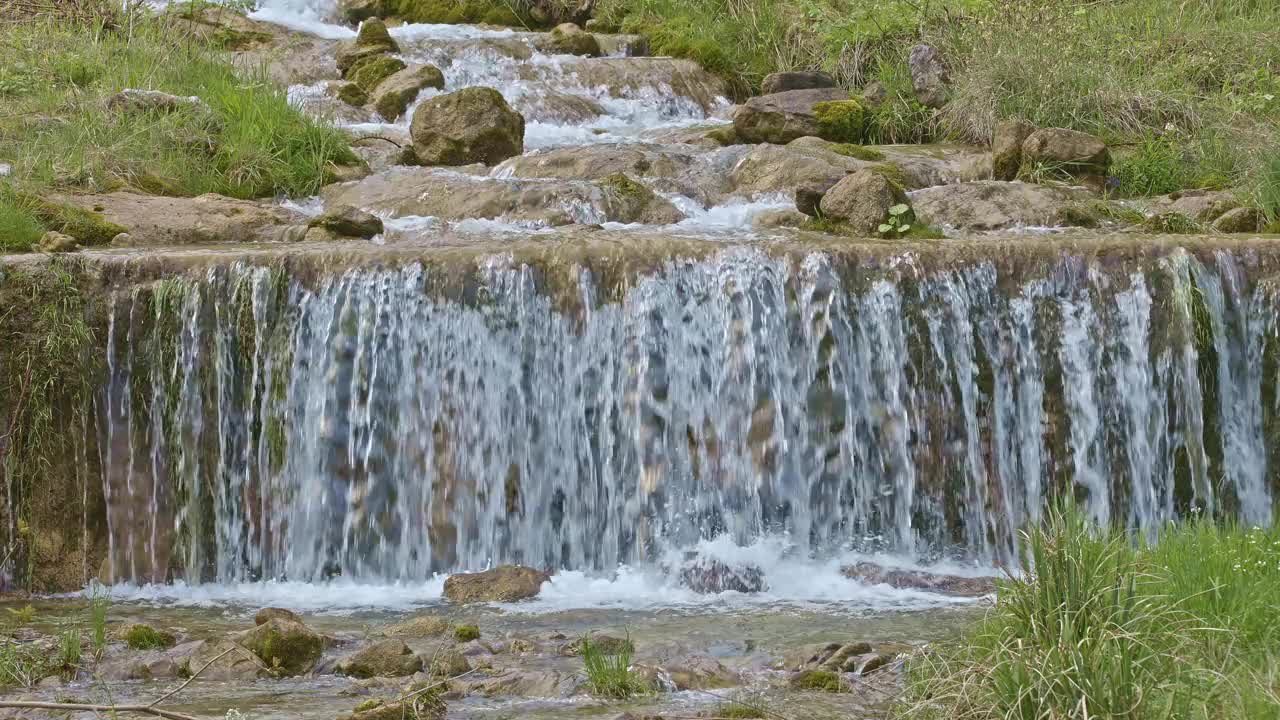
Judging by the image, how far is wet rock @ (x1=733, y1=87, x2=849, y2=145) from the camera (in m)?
12.0

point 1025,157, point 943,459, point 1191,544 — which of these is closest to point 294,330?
point 943,459

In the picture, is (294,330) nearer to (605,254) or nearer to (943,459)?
(605,254)

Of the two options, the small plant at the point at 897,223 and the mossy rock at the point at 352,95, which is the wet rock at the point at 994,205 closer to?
the small plant at the point at 897,223

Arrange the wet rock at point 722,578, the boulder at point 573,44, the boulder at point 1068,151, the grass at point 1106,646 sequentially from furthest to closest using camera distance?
the boulder at point 573,44 < the boulder at point 1068,151 < the wet rock at point 722,578 < the grass at point 1106,646

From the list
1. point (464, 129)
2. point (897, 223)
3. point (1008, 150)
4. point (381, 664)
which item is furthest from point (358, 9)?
point (381, 664)

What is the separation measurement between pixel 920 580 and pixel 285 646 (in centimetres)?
300

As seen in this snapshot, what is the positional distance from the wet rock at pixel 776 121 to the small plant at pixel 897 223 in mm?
3217

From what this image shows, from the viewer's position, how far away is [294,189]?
1041 centimetres

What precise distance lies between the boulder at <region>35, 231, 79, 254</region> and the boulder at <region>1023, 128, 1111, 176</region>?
6.50m

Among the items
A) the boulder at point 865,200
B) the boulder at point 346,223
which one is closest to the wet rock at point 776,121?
the boulder at point 865,200

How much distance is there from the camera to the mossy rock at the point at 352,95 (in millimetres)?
13125

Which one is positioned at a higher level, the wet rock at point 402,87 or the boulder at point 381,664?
the wet rock at point 402,87

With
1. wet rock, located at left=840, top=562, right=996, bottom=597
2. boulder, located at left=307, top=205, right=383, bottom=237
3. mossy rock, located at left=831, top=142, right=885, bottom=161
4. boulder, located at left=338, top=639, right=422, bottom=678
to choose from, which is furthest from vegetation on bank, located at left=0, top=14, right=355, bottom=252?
wet rock, located at left=840, top=562, right=996, bottom=597

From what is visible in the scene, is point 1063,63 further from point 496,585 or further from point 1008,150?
point 496,585
